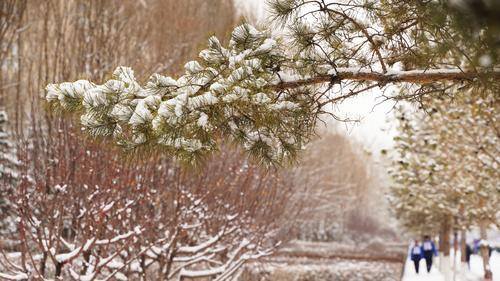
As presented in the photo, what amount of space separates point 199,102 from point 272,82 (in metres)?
0.63

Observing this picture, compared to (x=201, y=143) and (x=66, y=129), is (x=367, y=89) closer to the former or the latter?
(x=201, y=143)

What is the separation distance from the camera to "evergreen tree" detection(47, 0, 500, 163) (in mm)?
3969

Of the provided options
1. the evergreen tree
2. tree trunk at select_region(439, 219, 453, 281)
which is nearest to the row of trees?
tree trunk at select_region(439, 219, 453, 281)

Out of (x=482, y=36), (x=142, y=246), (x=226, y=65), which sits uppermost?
(x=226, y=65)

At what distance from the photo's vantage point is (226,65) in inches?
169

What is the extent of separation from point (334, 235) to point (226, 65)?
48320 mm

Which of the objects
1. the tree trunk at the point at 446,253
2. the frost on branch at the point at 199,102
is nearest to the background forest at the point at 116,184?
the frost on branch at the point at 199,102

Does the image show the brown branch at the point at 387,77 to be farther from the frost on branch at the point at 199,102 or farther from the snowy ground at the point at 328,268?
the snowy ground at the point at 328,268

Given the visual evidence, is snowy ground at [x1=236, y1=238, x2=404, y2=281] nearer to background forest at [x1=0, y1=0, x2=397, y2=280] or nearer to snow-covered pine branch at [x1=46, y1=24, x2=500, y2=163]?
background forest at [x1=0, y1=0, x2=397, y2=280]

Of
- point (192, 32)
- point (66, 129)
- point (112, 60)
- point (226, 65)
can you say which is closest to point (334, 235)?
point (192, 32)

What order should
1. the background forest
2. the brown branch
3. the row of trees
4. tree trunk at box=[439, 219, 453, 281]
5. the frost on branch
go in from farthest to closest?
tree trunk at box=[439, 219, 453, 281] → the row of trees → the background forest → the brown branch → the frost on branch

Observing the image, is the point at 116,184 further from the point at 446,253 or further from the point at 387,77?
the point at 446,253

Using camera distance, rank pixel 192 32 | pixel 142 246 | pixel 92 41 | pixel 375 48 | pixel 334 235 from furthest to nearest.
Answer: pixel 334 235, pixel 192 32, pixel 92 41, pixel 142 246, pixel 375 48

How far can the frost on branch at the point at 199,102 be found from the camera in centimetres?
392
